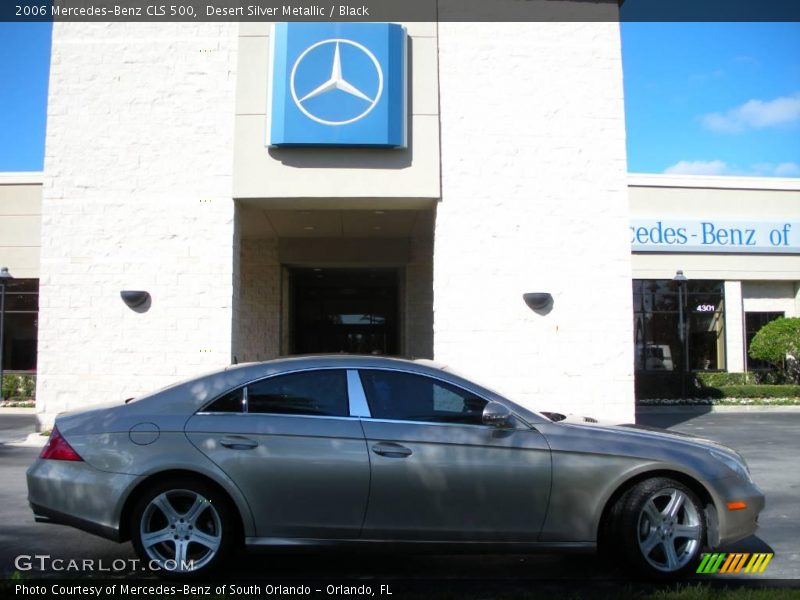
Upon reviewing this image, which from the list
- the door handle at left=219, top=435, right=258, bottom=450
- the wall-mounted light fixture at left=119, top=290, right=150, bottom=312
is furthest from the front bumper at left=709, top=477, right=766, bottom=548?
the wall-mounted light fixture at left=119, top=290, right=150, bottom=312

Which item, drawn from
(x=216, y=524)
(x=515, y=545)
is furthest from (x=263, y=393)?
(x=515, y=545)

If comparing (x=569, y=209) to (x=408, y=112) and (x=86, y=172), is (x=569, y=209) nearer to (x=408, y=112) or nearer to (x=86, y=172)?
(x=408, y=112)

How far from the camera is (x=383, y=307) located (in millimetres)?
20047

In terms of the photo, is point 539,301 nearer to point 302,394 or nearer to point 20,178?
point 302,394

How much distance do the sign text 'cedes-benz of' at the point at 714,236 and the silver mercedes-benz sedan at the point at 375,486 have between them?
20.7 meters

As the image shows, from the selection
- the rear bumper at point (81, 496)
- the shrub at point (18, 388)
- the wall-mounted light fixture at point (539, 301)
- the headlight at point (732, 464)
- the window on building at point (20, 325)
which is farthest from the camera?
the window on building at point (20, 325)

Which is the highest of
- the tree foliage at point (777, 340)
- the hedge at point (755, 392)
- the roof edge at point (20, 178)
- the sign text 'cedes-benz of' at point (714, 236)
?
the roof edge at point (20, 178)

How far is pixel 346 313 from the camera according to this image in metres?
20.1

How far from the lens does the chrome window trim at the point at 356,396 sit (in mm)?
4852

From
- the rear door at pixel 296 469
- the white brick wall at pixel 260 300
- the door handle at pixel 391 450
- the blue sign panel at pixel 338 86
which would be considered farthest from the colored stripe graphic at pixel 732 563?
the white brick wall at pixel 260 300

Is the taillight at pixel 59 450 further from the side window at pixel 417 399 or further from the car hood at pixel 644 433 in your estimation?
the car hood at pixel 644 433

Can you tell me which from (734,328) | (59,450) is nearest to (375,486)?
(59,450)

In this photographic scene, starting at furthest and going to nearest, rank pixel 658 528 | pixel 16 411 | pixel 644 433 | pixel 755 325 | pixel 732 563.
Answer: pixel 755 325 < pixel 16 411 < pixel 732 563 < pixel 644 433 < pixel 658 528

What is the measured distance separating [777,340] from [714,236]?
15.9 feet
